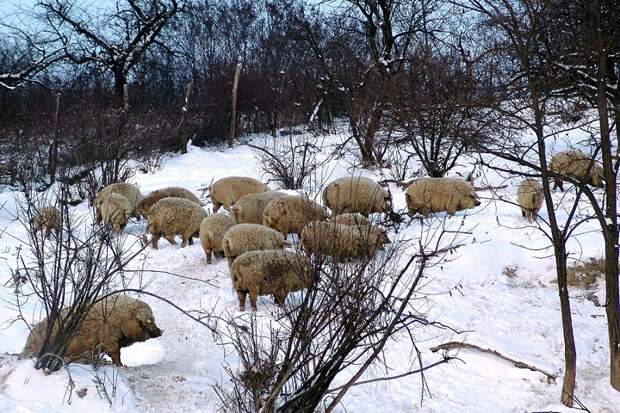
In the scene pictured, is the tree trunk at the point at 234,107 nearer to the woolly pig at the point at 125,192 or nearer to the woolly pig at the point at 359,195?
the woolly pig at the point at 125,192

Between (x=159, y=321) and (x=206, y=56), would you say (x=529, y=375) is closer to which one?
(x=159, y=321)

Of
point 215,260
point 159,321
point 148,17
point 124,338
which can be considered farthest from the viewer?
point 148,17

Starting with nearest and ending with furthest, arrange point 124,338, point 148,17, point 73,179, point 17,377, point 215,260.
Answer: point 17,377 < point 124,338 < point 215,260 < point 73,179 < point 148,17

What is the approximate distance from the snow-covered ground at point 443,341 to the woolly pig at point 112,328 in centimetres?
30

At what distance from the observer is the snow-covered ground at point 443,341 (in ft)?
15.8

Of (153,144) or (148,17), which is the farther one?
(148,17)

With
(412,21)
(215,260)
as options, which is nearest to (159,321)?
(215,260)

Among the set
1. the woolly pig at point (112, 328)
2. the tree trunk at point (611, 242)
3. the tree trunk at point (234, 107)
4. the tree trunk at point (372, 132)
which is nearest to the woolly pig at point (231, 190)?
the tree trunk at point (372, 132)

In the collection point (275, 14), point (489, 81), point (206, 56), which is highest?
point (275, 14)

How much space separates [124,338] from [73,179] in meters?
8.75

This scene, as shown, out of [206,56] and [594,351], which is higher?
[206,56]

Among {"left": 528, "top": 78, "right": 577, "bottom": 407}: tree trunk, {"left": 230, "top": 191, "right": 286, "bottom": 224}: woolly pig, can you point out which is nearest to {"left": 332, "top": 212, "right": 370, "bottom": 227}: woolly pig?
{"left": 528, "top": 78, "right": 577, "bottom": 407}: tree trunk

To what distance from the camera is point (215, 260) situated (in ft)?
30.4

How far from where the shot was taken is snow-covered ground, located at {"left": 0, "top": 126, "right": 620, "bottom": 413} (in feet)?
15.8
